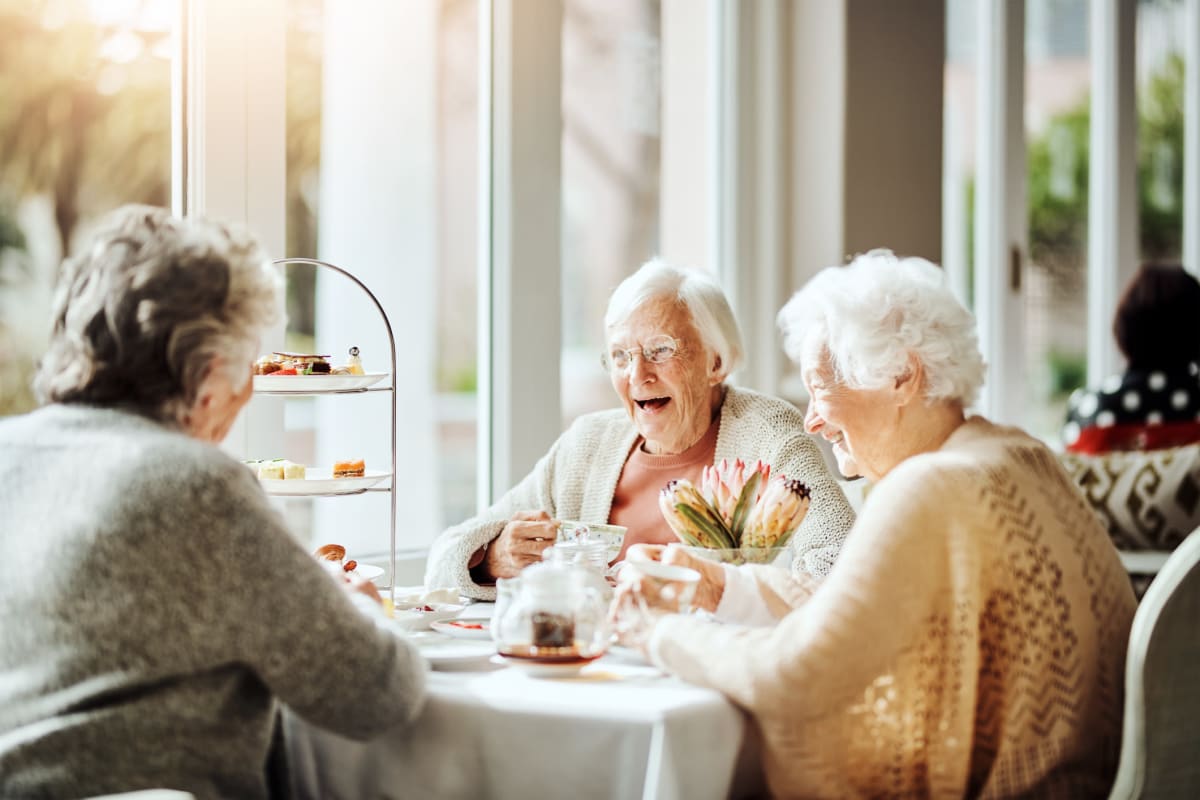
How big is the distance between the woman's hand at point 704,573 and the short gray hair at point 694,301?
0.81 metres

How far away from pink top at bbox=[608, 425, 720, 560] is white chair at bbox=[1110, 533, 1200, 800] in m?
1.03

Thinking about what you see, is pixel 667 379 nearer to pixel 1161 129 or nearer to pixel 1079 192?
pixel 1079 192

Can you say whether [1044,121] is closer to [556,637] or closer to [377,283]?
[377,283]

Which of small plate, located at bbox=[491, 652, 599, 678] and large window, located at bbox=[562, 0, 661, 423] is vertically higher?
large window, located at bbox=[562, 0, 661, 423]

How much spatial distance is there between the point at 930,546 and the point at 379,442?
2.04 meters

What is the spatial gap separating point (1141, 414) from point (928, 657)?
2957 millimetres

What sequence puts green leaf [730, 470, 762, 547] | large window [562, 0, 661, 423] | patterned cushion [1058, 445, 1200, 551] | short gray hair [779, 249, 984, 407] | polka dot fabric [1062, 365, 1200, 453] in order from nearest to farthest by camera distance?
short gray hair [779, 249, 984, 407] → green leaf [730, 470, 762, 547] → patterned cushion [1058, 445, 1200, 551] → large window [562, 0, 661, 423] → polka dot fabric [1062, 365, 1200, 453]

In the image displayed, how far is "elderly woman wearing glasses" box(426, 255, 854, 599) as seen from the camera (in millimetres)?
2508

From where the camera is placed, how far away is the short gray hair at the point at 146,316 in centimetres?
144

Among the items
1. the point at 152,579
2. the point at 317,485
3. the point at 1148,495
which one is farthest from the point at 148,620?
the point at 1148,495

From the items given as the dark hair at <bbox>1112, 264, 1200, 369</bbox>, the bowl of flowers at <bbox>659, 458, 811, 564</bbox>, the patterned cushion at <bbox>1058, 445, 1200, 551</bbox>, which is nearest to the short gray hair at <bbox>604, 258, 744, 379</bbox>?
the bowl of flowers at <bbox>659, 458, 811, 564</bbox>

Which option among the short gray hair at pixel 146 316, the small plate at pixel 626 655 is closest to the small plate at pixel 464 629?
the small plate at pixel 626 655

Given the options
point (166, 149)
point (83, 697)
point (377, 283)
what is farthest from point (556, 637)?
point (377, 283)

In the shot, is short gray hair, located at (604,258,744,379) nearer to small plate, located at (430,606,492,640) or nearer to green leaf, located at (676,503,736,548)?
green leaf, located at (676,503,736,548)
